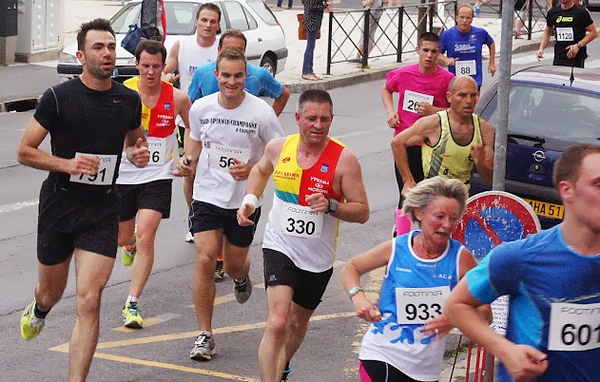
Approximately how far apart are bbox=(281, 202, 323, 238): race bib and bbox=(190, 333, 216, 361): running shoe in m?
1.22

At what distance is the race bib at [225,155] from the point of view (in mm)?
7875

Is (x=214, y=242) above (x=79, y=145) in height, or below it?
below

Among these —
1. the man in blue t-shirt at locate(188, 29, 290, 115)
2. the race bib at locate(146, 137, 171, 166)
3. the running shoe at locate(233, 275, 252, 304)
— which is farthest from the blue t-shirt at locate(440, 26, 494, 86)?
the running shoe at locate(233, 275, 252, 304)

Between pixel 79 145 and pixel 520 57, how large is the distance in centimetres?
2033

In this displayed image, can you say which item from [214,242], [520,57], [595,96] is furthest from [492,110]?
[520,57]

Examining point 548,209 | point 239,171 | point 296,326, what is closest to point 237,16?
point 548,209

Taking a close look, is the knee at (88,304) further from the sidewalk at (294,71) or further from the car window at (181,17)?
the car window at (181,17)

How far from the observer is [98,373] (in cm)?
716

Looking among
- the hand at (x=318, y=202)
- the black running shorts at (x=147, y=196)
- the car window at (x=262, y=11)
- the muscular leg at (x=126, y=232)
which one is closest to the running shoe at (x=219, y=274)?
the muscular leg at (x=126, y=232)

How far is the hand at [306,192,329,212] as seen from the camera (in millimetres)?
6396

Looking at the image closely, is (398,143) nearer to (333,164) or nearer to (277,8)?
(333,164)

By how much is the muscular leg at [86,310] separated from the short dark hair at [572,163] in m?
3.27

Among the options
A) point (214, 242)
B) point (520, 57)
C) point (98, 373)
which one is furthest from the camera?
point (520, 57)

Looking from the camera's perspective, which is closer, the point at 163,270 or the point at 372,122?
the point at 163,270
